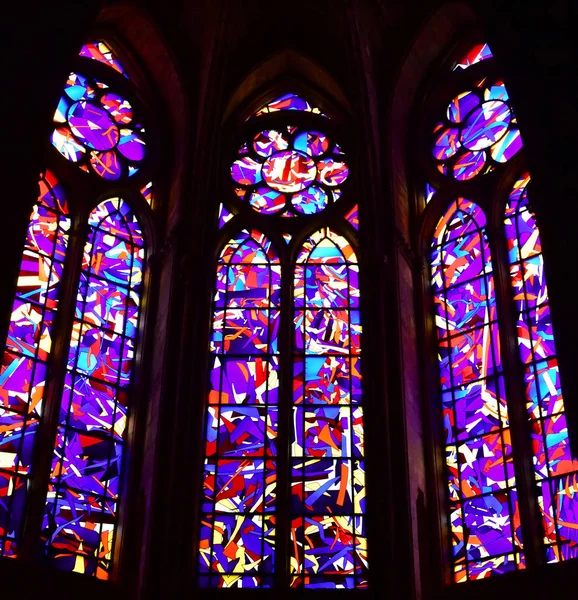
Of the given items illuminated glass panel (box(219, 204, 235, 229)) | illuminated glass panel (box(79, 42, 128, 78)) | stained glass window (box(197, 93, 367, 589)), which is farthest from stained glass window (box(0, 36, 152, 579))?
stained glass window (box(197, 93, 367, 589))

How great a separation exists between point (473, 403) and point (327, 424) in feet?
4.70

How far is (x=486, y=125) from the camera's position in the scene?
43.6ft

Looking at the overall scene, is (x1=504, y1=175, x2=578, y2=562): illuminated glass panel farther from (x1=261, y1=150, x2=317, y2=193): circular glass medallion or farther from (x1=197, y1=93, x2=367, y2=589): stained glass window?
(x1=261, y1=150, x2=317, y2=193): circular glass medallion

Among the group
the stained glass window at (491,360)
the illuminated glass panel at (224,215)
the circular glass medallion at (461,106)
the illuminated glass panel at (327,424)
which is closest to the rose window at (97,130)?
the illuminated glass panel at (224,215)

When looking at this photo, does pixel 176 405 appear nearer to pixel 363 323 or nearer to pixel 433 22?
pixel 363 323

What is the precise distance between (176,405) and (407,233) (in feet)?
10.7

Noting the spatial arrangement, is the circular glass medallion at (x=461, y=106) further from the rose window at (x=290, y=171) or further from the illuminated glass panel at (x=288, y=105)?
the illuminated glass panel at (x=288, y=105)

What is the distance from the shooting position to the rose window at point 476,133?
12.9 meters

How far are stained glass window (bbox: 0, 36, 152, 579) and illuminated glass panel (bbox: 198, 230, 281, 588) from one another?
87 cm

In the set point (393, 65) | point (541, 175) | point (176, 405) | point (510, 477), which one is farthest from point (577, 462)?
point (393, 65)

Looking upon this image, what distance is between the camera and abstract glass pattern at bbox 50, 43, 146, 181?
12977 mm

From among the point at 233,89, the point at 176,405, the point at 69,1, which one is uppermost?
the point at 233,89

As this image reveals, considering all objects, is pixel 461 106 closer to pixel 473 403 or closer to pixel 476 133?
pixel 476 133

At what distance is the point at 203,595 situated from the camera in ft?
35.4
